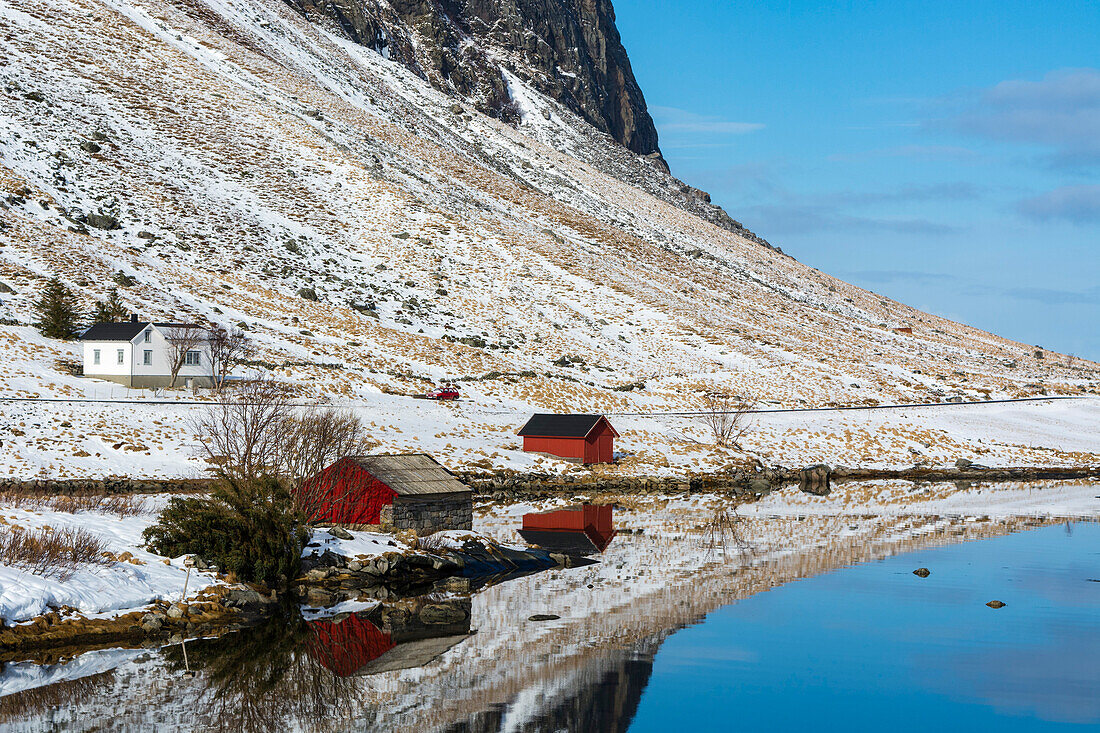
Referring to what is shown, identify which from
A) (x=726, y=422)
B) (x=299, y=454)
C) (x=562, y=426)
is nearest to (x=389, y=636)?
(x=299, y=454)

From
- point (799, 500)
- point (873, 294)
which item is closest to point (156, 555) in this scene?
point (799, 500)

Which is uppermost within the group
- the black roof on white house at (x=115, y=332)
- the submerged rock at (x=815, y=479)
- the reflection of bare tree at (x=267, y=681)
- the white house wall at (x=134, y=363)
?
the black roof on white house at (x=115, y=332)

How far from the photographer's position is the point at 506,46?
18225 centimetres

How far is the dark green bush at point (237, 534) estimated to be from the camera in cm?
2669

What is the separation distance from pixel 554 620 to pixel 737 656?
14.6ft

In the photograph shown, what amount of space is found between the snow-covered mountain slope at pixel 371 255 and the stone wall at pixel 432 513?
1717cm

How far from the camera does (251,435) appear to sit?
33.7m

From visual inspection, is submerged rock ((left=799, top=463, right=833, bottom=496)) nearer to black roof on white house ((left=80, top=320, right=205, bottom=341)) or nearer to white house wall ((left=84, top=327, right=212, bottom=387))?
white house wall ((left=84, top=327, right=212, bottom=387))

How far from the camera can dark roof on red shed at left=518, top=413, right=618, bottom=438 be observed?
184 ft

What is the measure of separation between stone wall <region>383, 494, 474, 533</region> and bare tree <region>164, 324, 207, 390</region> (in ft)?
97.1

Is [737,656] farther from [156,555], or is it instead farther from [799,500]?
[799,500]

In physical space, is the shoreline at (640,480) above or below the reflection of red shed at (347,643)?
above

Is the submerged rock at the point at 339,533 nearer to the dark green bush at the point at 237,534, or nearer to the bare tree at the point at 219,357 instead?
the dark green bush at the point at 237,534

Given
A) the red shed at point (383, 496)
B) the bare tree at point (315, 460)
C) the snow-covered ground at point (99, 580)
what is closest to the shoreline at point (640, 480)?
the bare tree at point (315, 460)
